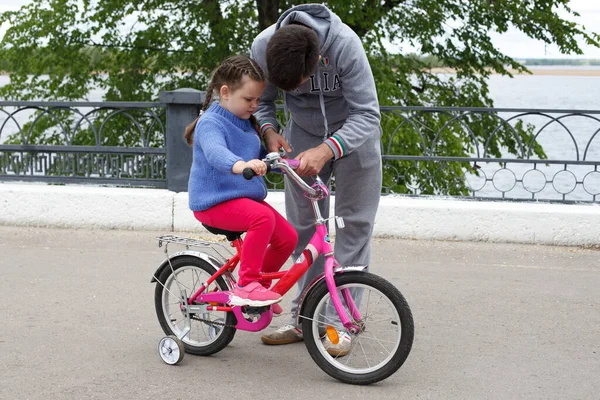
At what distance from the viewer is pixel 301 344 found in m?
4.88

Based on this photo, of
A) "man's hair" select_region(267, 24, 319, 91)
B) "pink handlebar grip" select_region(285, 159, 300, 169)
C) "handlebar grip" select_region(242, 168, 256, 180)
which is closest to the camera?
"handlebar grip" select_region(242, 168, 256, 180)

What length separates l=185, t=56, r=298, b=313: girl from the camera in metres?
4.12

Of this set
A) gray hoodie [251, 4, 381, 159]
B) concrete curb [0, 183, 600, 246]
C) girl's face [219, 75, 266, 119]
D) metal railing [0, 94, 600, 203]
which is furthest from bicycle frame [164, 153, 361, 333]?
metal railing [0, 94, 600, 203]

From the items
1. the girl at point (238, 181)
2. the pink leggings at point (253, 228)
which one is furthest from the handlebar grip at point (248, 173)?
the pink leggings at point (253, 228)

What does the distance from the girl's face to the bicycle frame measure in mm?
364

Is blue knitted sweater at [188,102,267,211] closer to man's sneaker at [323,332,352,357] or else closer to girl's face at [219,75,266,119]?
girl's face at [219,75,266,119]

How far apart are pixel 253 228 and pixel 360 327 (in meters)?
0.68

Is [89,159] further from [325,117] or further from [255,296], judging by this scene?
[255,296]

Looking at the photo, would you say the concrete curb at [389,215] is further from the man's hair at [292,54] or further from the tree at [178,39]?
the tree at [178,39]

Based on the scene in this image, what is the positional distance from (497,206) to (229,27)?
7.19 meters

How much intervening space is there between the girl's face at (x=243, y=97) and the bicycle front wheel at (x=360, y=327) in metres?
0.86

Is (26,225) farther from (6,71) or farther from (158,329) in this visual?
(6,71)

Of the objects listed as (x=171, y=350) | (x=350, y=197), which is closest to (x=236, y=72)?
(x=350, y=197)

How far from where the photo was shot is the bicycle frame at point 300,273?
4164 mm
